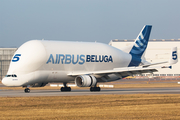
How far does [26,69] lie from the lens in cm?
4325

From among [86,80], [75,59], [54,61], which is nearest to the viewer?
[86,80]

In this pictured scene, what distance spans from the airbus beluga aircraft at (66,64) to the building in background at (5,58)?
66615 mm

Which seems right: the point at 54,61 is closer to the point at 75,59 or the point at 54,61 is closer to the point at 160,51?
the point at 75,59

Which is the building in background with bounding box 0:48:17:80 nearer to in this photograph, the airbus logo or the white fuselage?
the white fuselage

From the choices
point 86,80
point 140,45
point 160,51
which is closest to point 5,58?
point 140,45

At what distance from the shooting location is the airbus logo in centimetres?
4525

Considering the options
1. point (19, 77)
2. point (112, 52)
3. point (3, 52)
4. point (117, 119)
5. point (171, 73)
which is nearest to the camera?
point (117, 119)

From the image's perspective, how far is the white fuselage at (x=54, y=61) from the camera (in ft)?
142

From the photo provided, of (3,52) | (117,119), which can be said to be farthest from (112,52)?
(3,52)

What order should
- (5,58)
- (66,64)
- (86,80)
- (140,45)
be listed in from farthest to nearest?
(5,58), (140,45), (66,64), (86,80)

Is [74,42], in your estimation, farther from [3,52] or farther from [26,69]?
[3,52]

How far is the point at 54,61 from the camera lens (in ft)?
148

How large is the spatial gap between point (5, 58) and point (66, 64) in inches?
2794

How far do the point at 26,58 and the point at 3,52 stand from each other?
73.3 metres
